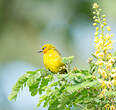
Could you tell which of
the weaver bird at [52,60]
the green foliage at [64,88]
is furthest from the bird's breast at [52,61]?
the green foliage at [64,88]

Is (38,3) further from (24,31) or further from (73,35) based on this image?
(73,35)

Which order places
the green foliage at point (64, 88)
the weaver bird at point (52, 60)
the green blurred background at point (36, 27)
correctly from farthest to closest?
the green blurred background at point (36, 27) → the weaver bird at point (52, 60) → the green foliage at point (64, 88)

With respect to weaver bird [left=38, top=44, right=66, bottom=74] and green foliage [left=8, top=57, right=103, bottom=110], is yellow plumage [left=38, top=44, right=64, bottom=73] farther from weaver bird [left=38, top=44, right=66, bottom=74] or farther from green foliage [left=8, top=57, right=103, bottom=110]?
green foliage [left=8, top=57, right=103, bottom=110]

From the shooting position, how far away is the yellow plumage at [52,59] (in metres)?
3.06

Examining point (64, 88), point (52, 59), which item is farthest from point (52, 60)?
point (64, 88)

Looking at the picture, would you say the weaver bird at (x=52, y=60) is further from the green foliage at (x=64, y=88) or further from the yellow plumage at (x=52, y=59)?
the green foliage at (x=64, y=88)

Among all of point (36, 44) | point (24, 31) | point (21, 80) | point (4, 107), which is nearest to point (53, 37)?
point (36, 44)

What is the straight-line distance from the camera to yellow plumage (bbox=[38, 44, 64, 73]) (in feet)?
10.0

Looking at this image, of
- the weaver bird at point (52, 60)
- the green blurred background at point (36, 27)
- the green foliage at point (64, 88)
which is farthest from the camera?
the green blurred background at point (36, 27)

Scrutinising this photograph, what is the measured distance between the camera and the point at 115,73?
1.69 metres

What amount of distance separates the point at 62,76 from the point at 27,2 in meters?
7.84

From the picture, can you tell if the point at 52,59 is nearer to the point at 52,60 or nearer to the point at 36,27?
the point at 52,60

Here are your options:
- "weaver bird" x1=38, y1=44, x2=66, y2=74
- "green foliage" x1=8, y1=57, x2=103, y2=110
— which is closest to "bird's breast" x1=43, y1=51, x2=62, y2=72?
"weaver bird" x1=38, y1=44, x2=66, y2=74

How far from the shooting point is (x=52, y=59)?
3.31 metres
